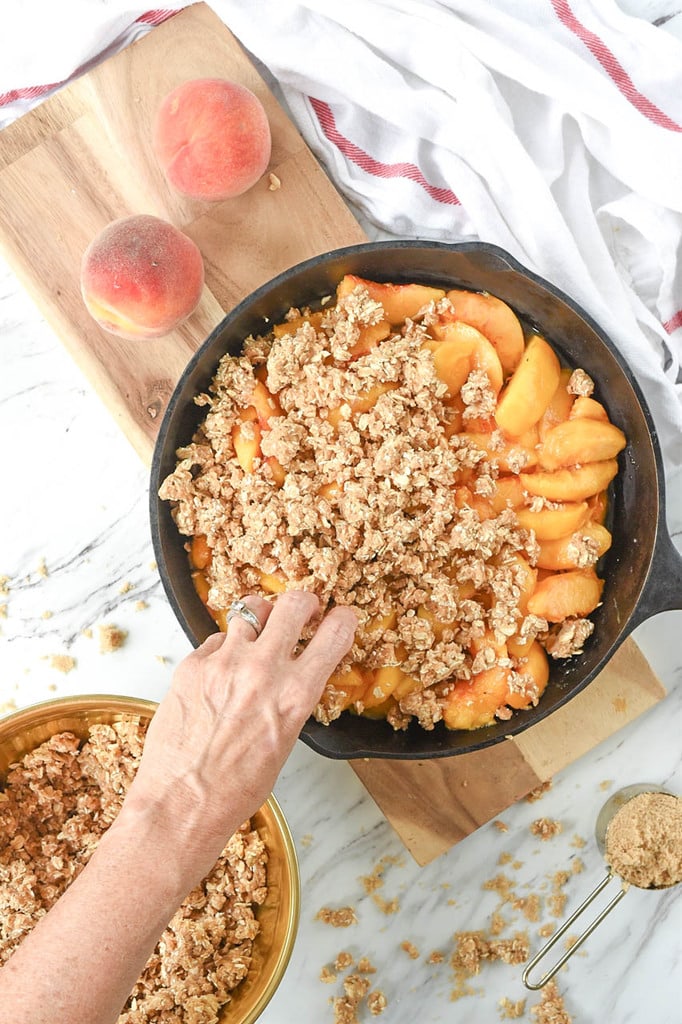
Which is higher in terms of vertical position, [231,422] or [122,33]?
[122,33]

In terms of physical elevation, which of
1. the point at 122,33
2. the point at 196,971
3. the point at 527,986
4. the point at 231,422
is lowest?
the point at 527,986

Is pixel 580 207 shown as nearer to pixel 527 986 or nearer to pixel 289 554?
pixel 289 554

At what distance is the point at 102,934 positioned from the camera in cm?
113

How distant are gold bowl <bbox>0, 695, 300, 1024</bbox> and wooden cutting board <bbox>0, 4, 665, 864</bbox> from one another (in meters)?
0.21

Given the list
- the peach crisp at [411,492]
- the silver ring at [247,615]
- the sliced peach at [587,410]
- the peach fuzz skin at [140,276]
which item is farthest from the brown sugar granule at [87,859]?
the sliced peach at [587,410]

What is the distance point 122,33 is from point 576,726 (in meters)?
1.60

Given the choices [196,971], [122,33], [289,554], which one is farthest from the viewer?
[122,33]

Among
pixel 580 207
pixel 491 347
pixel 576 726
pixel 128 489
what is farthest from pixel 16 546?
pixel 580 207

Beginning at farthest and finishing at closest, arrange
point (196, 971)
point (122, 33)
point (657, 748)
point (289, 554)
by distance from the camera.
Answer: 1. point (657, 748)
2. point (122, 33)
3. point (196, 971)
4. point (289, 554)

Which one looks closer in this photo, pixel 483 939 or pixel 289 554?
pixel 289 554

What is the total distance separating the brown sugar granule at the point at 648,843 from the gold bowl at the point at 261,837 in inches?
25.6

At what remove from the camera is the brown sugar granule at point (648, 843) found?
1764mm

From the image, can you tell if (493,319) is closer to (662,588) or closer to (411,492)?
(411,492)

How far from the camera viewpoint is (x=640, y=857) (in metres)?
1.76
